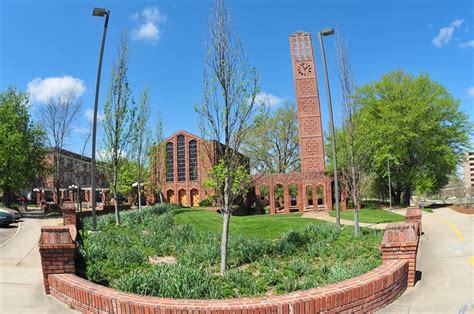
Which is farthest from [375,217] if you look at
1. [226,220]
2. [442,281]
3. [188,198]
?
[188,198]

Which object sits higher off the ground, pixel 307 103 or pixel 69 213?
pixel 307 103

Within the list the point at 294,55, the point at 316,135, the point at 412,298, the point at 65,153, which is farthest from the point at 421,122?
the point at 65,153

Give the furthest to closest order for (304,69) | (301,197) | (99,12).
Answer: (304,69) → (301,197) → (99,12)

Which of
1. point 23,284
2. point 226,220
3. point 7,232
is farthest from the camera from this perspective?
point 7,232

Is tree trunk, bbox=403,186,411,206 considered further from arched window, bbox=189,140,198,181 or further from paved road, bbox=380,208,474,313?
paved road, bbox=380,208,474,313

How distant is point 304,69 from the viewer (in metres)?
36.5

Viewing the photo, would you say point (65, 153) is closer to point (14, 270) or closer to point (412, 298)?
point (14, 270)

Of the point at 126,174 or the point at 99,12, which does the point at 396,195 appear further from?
the point at 99,12

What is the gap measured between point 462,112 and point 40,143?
1573 inches

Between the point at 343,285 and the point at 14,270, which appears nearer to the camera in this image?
the point at 343,285

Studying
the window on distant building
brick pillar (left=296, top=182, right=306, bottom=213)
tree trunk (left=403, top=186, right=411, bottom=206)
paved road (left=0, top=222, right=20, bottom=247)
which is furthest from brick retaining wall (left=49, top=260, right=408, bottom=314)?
the window on distant building

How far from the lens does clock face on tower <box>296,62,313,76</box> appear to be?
3644 cm

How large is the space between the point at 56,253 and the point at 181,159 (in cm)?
4048

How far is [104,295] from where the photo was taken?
5344mm
